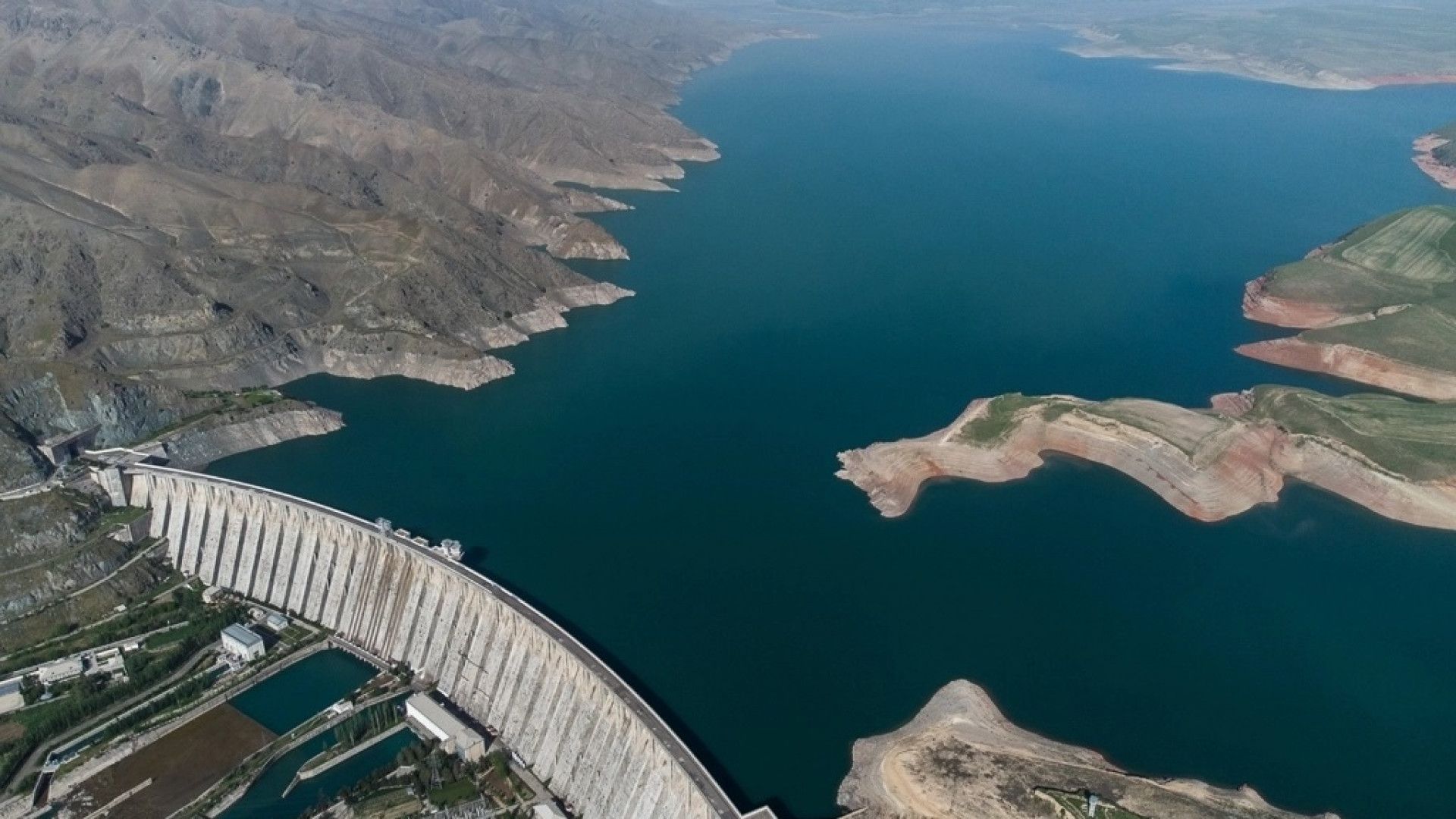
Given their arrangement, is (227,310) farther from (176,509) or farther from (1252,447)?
(1252,447)

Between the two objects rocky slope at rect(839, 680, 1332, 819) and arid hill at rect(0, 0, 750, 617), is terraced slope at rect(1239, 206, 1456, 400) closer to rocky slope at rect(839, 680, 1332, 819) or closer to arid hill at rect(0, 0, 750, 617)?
rocky slope at rect(839, 680, 1332, 819)

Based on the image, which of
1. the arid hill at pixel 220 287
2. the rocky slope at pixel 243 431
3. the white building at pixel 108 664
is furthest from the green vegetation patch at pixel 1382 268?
the white building at pixel 108 664

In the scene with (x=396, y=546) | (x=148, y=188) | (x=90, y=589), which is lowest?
(x=90, y=589)

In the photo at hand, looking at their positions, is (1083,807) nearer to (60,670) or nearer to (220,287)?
(60,670)

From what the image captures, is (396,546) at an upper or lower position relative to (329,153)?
lower

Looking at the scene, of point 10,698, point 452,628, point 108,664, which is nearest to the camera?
point 10,698

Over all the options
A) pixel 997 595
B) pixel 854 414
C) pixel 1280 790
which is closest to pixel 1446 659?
pixel 1280 790

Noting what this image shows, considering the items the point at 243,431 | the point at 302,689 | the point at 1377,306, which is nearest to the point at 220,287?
the point at 243,431

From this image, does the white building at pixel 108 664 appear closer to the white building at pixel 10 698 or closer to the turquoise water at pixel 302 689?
the white building at pixel 10 698
